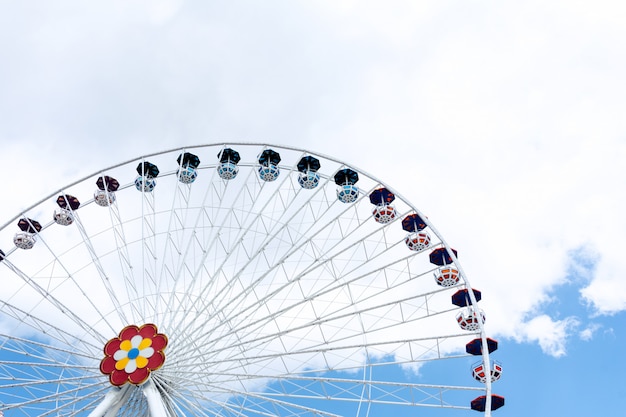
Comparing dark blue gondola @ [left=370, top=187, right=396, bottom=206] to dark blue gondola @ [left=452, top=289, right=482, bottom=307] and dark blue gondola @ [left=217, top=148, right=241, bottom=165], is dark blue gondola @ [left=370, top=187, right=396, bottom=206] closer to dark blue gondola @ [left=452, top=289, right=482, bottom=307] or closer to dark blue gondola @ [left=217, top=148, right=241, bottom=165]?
dark blue gondola @ [left=452, top=289, right=482, bottom=307]

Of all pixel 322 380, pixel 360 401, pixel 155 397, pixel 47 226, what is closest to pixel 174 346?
pixel 155 397

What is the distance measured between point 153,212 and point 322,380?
32.2 feet

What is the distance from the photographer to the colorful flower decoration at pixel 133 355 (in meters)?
18.2

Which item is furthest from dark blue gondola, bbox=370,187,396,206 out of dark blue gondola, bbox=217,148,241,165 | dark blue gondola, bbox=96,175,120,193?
dark blue gondola, bbox=96,175,120,193

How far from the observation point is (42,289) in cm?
2075

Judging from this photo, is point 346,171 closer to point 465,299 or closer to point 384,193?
point 384,193

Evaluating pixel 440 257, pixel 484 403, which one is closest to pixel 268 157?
pixel 440 257

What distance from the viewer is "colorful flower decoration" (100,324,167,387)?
1817cm

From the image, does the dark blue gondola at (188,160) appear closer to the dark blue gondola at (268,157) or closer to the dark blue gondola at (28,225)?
the dark blue gondola at (268,157)

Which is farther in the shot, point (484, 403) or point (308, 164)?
point (308, 164)

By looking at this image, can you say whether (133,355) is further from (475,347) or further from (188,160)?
(475,347)

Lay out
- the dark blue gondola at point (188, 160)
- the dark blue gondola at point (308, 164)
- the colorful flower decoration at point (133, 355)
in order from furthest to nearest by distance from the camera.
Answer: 1. the dark blue gondola at point (188, 160)
2. the dark blue gondola at point (308, 164)
3. the colorful flower decoration at point (133, 355)

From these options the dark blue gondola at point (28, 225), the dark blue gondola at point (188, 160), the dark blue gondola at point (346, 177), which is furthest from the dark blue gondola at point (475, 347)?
the dark blue gondola at point (28, 225)

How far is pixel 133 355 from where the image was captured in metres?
18.6
